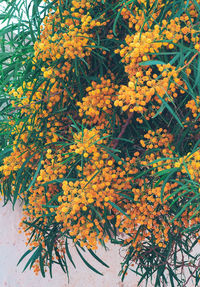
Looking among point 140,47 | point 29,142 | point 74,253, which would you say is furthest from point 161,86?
point 74,253

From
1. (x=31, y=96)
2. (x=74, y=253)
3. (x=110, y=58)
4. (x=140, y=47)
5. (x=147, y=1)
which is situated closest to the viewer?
(x=140, y=47)

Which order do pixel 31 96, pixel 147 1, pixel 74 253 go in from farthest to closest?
pixel 74 253 → pixel 31 96 → pixel 147 1

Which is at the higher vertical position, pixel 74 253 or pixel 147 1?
pixel 147 1

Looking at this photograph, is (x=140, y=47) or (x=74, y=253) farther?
(x=74, y=253)

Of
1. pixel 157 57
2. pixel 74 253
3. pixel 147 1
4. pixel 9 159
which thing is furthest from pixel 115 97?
pixel 74 253

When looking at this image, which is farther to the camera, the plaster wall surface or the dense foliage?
the plaster wall surface

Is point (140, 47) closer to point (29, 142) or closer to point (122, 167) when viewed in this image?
point (122, 167)

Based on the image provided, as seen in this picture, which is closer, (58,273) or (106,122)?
(106,122)

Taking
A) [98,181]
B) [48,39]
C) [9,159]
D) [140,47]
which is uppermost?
[48,39]

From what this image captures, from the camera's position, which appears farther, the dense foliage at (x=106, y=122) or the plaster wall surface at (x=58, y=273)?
the plaster wall surface at (x=58, y=273)

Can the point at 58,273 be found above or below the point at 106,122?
below

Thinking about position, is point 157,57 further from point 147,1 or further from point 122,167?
point 122,167

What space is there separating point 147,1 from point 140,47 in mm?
232

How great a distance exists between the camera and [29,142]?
3.54 feet
